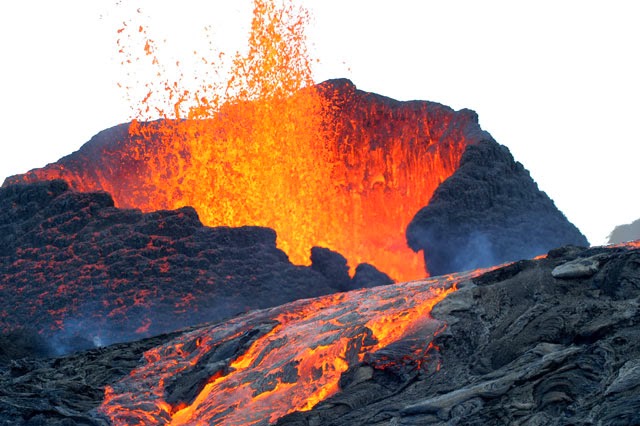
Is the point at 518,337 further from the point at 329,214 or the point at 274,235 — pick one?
the point at 329,214

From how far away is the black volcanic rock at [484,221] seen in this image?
27.8 m

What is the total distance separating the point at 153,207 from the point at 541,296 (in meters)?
21.0

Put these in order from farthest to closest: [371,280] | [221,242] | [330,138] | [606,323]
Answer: [330,138]
[371,280]
[221,242]
[606,323]

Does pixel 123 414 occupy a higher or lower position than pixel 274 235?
lower

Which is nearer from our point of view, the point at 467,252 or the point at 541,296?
the point at 541,296

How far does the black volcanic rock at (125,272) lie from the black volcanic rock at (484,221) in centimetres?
431

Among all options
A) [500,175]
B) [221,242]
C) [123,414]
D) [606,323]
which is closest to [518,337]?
[606,323]

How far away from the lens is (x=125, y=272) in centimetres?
2477

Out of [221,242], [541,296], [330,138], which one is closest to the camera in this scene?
[541,296]

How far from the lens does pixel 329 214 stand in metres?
33.9

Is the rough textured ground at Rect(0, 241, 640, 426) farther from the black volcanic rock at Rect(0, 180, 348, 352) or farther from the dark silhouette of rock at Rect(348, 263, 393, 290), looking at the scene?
the dark silhouette of rock at Rect(348, 263, 393, 290)

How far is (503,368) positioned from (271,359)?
4720mm

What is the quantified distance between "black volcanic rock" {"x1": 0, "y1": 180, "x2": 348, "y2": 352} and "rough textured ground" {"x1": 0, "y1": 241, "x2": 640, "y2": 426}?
6519mm

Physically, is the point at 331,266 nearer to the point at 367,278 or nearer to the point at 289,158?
the point at 367,278
